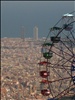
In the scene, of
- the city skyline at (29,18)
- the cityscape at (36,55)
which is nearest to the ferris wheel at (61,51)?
the cityscape at (36,55)

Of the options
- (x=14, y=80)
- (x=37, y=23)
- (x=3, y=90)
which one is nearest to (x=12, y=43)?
(x=37, y=23)

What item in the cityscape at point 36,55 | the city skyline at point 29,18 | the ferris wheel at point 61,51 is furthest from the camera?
the city skyline at point 29,18

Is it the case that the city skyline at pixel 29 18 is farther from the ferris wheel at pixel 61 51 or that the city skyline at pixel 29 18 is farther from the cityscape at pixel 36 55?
the ferris wheel at pixel 61 51

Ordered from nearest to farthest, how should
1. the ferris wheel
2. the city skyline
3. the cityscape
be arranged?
the ferris wheel → the cityscape → the city skyline

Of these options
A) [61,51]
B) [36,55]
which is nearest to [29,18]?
[36,55]

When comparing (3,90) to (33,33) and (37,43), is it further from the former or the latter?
(33,33)

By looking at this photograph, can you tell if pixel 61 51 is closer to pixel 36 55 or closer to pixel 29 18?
pixel 36 55

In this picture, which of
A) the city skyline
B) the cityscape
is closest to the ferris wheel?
the cityscape

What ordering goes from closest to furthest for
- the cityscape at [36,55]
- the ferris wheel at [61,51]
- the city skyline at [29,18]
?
the ferris wheel at [61,51]
the cityscape at [36,55]
the city skyline at [29,18]

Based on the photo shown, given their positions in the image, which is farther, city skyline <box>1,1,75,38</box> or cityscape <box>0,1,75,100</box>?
city skyline <box>1,1,75,38</box>

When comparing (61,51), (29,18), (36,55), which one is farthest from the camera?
(29,18)

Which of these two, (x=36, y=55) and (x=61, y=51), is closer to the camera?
(x=61, y=51)

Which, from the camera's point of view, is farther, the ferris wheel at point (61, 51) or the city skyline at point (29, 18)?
the city skyline at point (29, 18)

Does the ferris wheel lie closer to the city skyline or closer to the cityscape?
the cityscape
